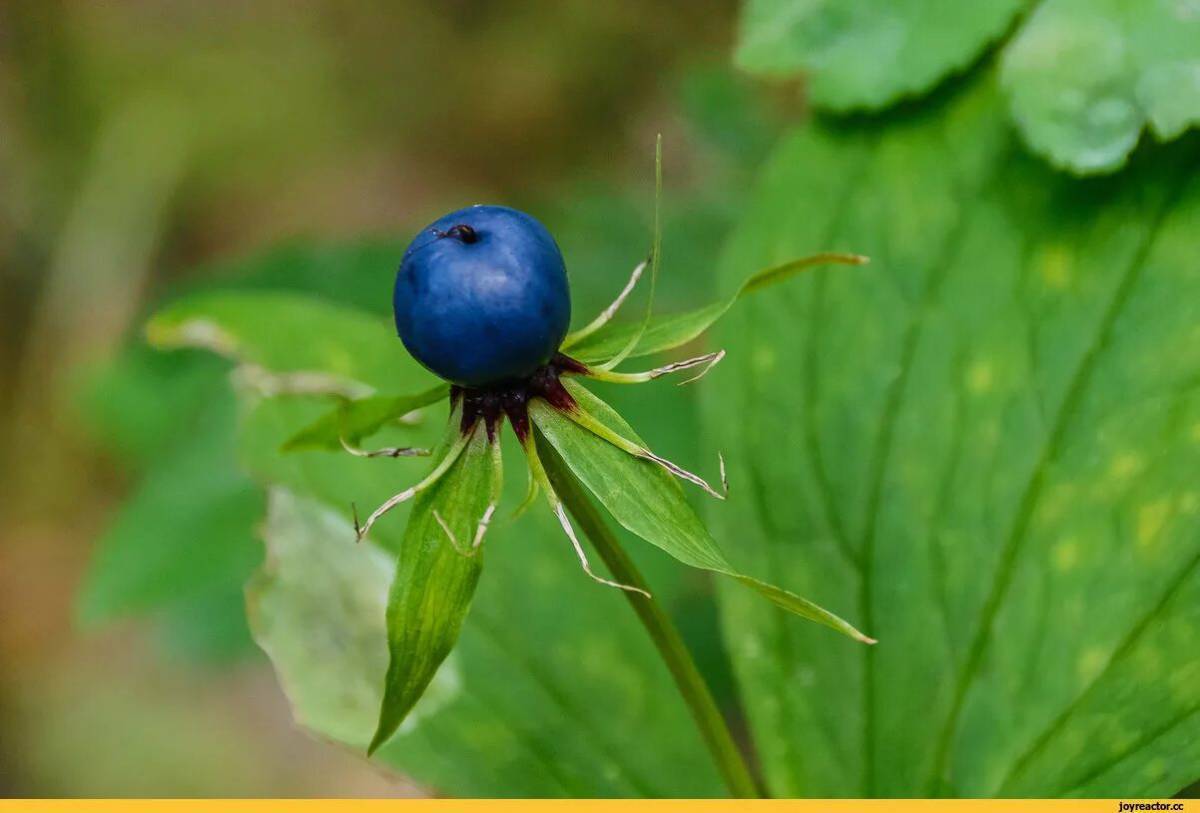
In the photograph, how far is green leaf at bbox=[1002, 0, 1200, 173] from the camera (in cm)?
110

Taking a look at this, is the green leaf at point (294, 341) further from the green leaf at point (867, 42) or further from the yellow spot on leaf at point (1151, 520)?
the yellow spot on leaf at point (1151, 520)

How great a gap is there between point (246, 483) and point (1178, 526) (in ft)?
4.95

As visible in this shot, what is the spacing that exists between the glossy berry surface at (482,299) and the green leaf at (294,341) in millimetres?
657

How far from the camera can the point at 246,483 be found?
2008mm

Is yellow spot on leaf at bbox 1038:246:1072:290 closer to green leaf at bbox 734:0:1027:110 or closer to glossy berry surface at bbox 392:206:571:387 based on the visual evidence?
green leaf at bbox 734:0:1027:110

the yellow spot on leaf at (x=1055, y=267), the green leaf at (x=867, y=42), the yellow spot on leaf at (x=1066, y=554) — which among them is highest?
the green leaf at (x=867, y=42)

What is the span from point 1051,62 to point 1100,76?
0.05 metres

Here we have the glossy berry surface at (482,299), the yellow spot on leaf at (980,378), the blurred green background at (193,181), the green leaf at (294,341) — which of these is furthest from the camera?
the blurred green background at (193,181)

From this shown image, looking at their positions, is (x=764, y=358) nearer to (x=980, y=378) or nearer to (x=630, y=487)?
(x=980, y=378)

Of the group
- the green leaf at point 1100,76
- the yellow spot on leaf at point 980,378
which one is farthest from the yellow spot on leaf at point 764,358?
the green leaf at point 1100,76

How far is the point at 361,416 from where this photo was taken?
2.71 ft

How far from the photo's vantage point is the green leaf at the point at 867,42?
122 cm

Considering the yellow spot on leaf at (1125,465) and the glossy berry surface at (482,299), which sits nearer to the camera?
the glossy berry surface at (482,299)
